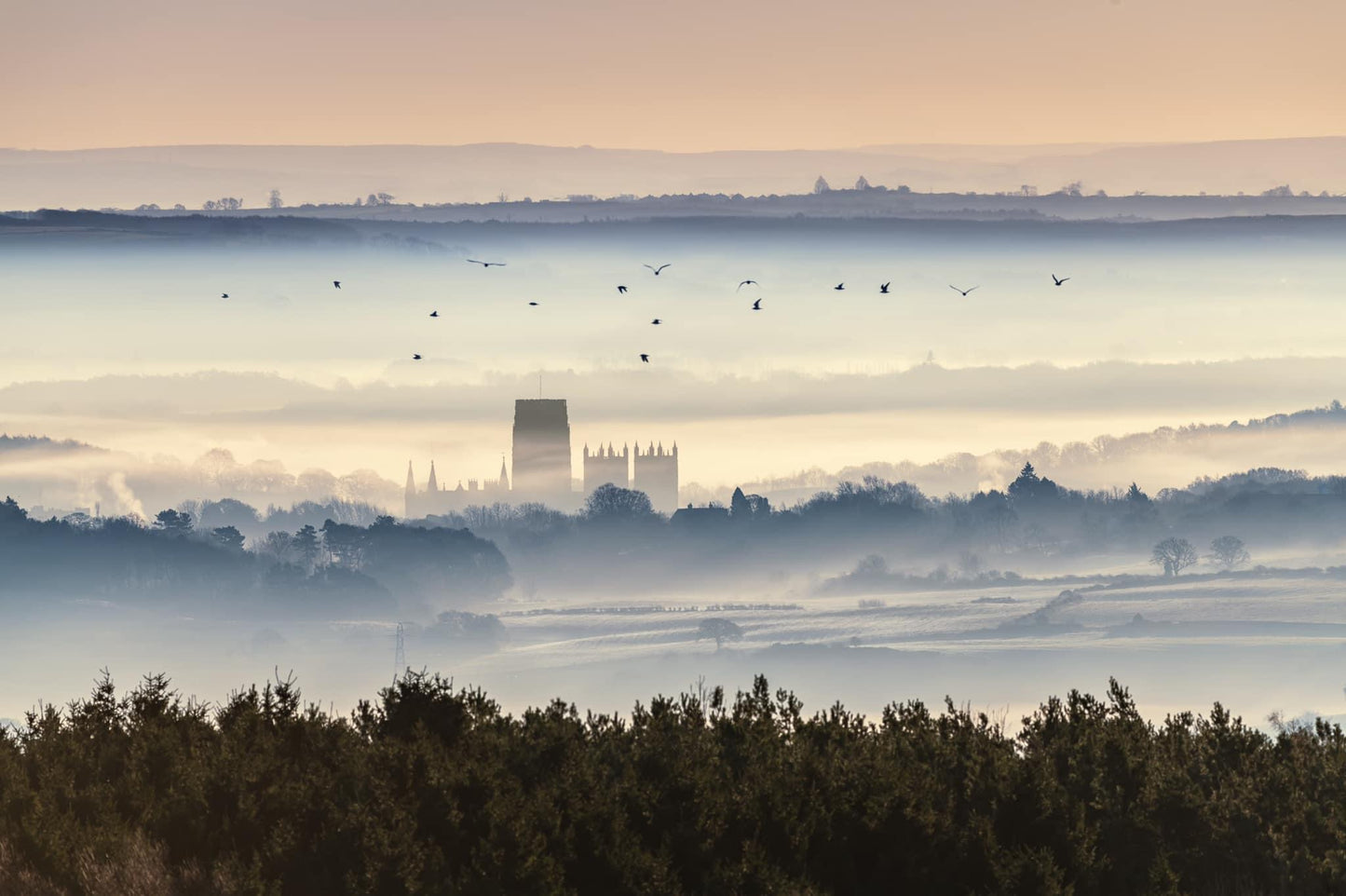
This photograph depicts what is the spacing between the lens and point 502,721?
147ft

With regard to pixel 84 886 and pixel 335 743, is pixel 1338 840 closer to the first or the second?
pixel 335 743

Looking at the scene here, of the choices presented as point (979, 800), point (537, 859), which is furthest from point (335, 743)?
point (979, 800)

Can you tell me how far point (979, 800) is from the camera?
39656mm

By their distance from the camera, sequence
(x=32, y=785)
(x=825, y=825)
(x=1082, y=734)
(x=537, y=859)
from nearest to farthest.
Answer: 1. (x=537, y=859)
2. (x=825, y=825)
3. (x=1082, y=734)
4. (x=32, y=785)

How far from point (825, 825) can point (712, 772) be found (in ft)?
9.55

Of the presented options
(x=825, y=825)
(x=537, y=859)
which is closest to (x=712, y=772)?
(x=825, y=825)

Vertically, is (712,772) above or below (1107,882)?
above

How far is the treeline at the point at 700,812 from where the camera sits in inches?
1459

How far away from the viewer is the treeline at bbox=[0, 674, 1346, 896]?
3706cm

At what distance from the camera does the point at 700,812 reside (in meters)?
37.8

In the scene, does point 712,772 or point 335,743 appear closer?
point 712,772

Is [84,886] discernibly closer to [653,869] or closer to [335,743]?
[335,743]

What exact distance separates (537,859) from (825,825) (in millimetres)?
6569

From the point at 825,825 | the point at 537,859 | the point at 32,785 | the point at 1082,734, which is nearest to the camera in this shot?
the point at 537,859
